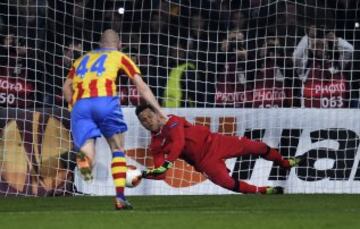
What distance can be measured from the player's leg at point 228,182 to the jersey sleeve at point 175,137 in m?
0.52

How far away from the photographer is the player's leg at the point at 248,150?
1200cm

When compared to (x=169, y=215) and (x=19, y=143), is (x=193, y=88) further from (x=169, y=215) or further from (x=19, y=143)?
(x=169, y=215)

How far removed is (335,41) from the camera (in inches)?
583

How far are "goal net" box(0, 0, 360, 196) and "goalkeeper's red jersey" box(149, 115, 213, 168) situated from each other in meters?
1.13

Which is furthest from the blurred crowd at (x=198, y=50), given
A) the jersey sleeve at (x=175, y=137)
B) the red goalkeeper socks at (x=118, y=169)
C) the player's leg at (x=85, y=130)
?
the red goalkeeper socks at (x=118, y=169)

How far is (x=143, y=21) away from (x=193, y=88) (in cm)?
129

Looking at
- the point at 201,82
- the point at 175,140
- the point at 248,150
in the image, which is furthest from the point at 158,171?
the point at 201,82

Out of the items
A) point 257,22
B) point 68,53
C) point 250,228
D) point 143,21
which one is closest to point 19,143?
point 68,53

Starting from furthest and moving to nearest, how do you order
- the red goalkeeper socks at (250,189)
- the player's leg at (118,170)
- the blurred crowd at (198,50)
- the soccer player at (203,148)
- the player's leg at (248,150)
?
the blurred crowd at (198,50) → the player's leg at (248,150) → the red goalkeeper socks at (250,189) → the soccer player at (203,148) → the player's leg at (118,170)

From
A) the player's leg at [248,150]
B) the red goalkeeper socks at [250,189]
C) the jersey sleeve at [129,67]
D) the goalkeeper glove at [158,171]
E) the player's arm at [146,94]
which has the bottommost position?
the red goalkeeper socks at [250,189]

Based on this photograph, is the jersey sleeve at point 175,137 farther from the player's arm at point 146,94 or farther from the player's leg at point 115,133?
the player's arm at point 146,94

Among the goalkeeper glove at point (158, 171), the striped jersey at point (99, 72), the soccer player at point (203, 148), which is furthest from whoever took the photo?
the soccer player at point (203, 148)

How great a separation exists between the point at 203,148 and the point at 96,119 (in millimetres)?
2712

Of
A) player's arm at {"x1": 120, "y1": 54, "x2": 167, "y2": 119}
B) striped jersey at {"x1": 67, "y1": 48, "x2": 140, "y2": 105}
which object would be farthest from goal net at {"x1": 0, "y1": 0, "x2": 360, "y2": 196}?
player's arm at {"x1": 120, "y1": 54, "x2": 167, "y2": 119}
